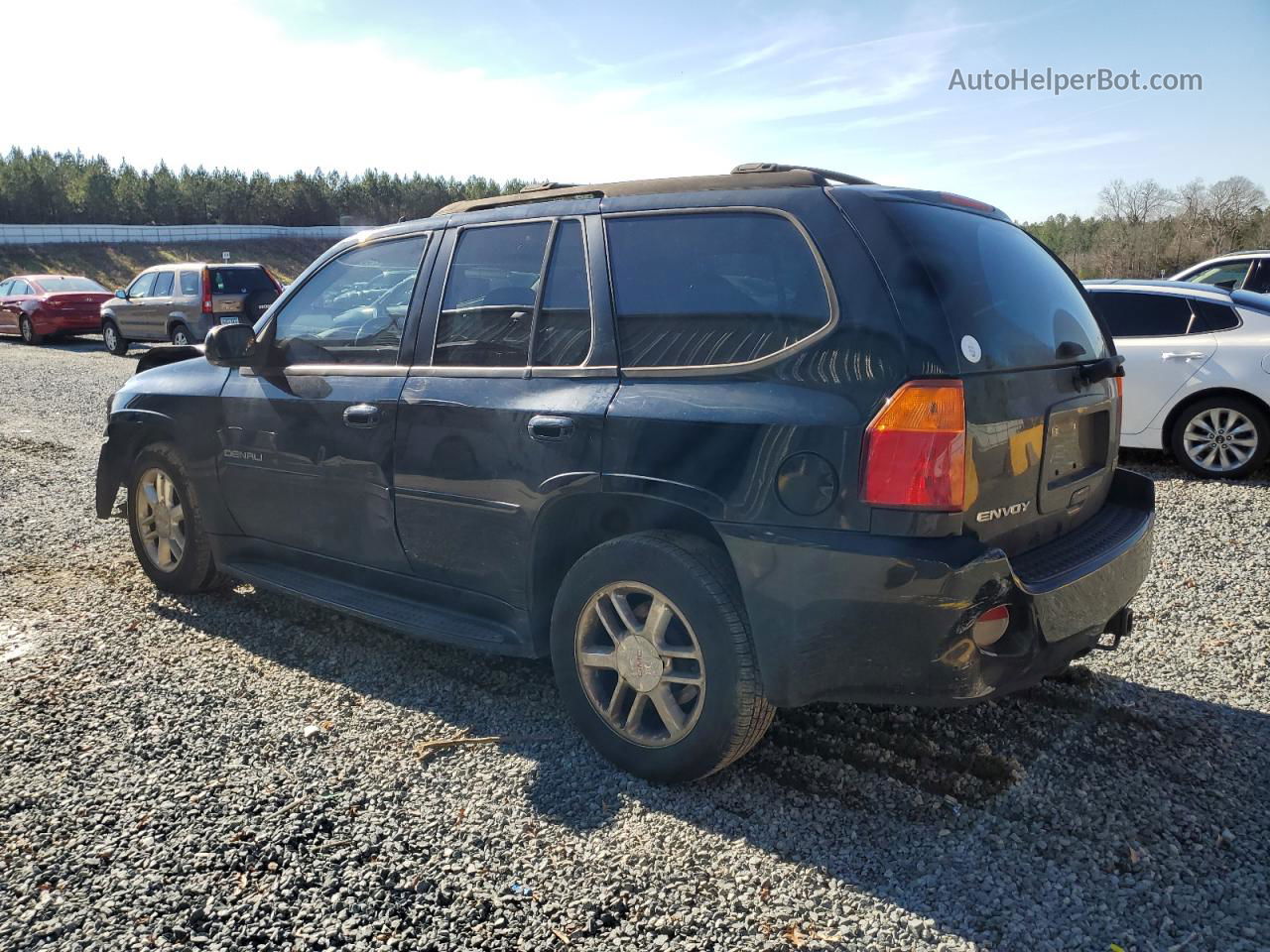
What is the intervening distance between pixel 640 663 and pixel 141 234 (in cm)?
5184

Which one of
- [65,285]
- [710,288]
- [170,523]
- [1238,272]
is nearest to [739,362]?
[710,288]

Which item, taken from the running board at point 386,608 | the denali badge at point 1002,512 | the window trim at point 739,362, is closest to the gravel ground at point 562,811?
the running board at point 386,608

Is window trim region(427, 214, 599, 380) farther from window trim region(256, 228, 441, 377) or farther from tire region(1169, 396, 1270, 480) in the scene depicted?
tire region(1169, 396, 1270, 480)

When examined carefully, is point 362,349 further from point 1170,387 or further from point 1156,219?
point 1156,219

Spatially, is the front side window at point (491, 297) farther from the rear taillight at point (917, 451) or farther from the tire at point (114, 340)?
the tire at point (114, 340)

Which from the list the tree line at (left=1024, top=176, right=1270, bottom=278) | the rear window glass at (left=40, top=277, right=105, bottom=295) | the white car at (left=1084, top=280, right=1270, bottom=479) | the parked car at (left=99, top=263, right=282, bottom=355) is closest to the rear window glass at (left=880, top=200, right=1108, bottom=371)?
the white car at (left=1084, top=280, right=1270, bottom=479)

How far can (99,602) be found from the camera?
491 centimetres

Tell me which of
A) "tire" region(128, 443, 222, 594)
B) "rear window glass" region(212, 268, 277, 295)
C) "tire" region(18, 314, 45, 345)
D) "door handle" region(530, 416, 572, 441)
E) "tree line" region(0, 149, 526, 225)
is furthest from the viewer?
"tree line" region(0, 149, 526, 225)

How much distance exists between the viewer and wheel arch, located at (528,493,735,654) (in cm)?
305

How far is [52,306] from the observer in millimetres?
20984

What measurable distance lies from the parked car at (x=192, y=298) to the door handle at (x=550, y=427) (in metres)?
14.9

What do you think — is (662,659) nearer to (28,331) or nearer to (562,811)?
(562,811)

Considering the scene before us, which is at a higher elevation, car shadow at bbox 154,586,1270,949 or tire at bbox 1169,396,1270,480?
tire at bbox 1169,396,1270,480

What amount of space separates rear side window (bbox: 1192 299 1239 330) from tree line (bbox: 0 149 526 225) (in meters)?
45.6
